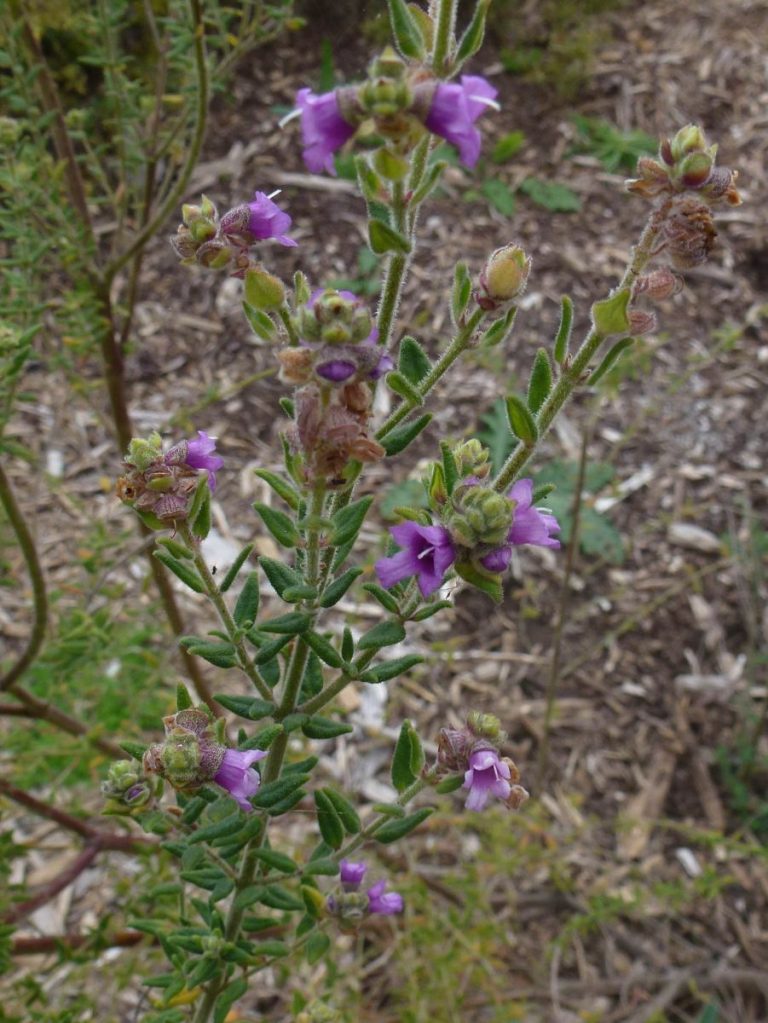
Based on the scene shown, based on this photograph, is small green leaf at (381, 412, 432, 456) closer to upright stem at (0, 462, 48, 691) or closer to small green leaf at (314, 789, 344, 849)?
small green leaf at (314, 789, 344, 849)

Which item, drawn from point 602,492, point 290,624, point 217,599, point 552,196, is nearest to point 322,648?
point 290,624

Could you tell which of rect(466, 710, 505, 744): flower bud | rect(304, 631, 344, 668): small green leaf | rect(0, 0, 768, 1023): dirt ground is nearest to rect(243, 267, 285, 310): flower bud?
rect(304, 631, 344, 668): small green leaf

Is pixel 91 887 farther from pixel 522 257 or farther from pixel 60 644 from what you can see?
pixel 522 257

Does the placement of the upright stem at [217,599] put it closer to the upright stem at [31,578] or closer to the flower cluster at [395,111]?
the flower cluster at [395,111]

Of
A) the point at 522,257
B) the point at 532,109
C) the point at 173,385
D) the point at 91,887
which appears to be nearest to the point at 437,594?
the point at 522,257

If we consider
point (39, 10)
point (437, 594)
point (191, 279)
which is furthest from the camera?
point (191, 279)

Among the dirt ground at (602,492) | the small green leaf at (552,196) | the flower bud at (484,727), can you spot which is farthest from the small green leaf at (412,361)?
the small green leaf at (552,196)

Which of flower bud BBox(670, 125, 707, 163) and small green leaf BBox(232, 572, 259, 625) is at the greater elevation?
flower bud BBox(670, 125, 707, 163)
